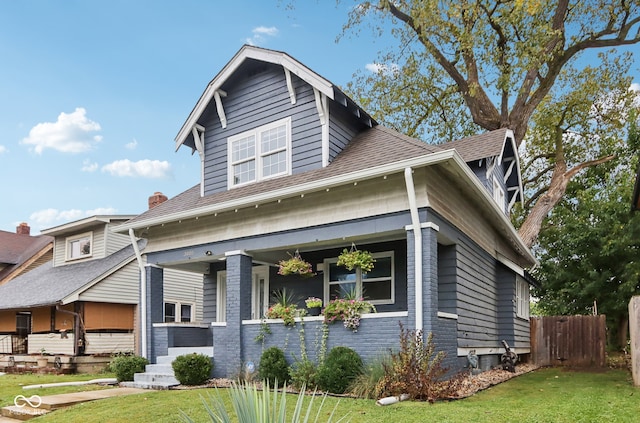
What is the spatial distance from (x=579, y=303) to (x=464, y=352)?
1370 centimetres

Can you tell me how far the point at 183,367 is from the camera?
11.0 metres

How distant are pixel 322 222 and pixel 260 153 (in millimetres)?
3104

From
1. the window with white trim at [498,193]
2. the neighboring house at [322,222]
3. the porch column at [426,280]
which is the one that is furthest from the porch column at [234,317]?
the window with white trim at [498,193]

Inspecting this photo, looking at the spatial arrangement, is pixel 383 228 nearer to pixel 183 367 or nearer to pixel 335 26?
pixel 183 367

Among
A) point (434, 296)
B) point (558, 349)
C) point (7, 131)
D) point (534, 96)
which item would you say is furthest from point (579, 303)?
point (7, 131)

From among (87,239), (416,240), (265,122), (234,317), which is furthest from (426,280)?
(87,239)

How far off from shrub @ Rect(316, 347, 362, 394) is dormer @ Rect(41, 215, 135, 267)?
13.8m

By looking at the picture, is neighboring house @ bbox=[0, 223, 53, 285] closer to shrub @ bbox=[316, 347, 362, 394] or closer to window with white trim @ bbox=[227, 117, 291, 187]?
window with white trim @ bbox=[227, 117, 291, 187]

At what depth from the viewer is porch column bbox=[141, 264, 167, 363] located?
1327cm

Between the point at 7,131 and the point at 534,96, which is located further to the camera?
the point at 534,96

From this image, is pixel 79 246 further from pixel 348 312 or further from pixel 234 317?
pixel 348 312

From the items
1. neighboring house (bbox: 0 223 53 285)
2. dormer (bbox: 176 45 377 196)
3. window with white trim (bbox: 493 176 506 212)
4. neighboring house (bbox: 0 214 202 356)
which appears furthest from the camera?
neighboring house (bbox: 0 223 53 285)

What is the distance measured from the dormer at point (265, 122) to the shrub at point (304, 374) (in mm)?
4202

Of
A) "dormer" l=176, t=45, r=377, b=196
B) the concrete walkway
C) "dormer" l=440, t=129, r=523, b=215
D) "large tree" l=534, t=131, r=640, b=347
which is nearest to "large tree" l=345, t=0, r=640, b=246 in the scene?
"large tree" l=534, t=131, r=640, b=347
